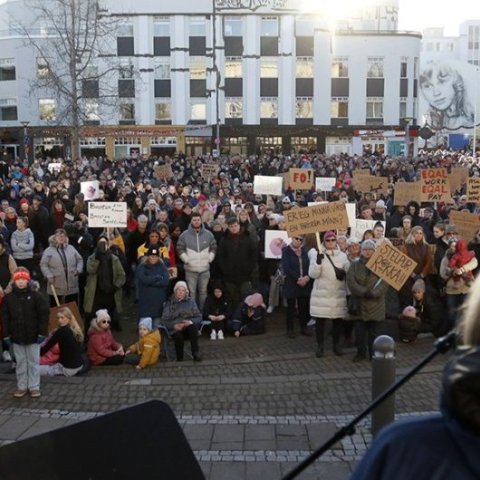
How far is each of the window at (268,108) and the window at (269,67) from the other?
1.87 metres

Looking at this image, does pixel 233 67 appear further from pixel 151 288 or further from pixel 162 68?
pixel 151 288

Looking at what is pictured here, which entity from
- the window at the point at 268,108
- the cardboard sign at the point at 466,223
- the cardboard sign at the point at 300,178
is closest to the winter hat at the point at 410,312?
the cardboard sign at the point at 466,223

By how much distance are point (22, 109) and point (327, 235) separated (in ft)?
158

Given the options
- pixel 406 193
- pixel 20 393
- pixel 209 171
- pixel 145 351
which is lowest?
pixel 20 393

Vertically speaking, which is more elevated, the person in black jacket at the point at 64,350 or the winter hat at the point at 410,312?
the winter hat at the point at 410,312

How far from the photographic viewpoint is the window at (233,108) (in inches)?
2050

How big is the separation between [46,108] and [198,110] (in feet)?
38.5

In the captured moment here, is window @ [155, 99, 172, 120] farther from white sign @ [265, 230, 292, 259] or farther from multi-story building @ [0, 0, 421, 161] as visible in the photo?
white sign @ [265, 230, 292, 259]

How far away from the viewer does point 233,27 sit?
52000mm

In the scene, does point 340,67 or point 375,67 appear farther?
point 375,67

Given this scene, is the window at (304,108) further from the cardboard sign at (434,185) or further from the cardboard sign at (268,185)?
the cardboard sign at (434,185)

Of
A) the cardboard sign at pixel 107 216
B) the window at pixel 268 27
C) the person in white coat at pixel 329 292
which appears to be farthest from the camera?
the window at pixel 268 27

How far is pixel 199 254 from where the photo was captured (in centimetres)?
1055

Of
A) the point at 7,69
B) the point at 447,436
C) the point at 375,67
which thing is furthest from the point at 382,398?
the point at 7,69
